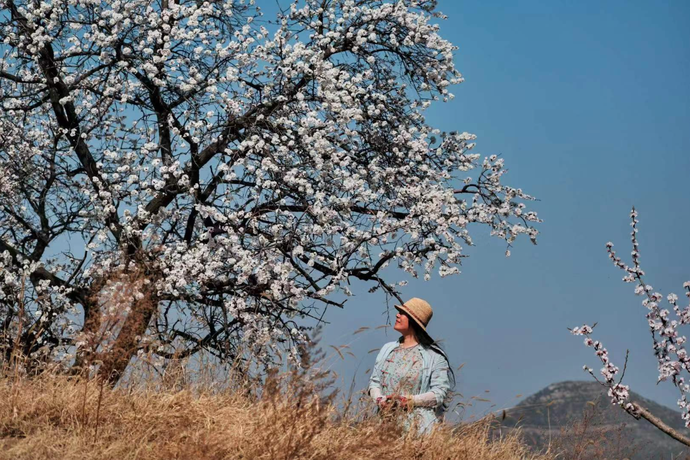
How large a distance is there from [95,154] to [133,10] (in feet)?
7.04

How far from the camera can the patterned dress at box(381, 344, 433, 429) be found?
5.91m

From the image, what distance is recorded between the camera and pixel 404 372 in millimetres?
6027

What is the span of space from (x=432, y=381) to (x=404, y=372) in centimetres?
23

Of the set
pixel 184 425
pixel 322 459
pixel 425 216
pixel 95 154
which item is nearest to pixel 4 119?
pixel 95 154

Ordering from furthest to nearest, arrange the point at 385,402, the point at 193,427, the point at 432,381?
the point at 432,381 → the point at 385,402 → the point at 193,427

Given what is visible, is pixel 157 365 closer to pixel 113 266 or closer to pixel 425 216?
pixel 113 266

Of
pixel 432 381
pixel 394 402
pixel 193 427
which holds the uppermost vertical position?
pixel 432 381

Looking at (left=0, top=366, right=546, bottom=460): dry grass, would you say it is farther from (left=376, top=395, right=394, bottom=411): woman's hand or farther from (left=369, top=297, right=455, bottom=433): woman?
(left=369, top=297, right=455, bottom=433): woman

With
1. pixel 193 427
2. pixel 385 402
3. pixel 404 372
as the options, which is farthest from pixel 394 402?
pixel 193 427

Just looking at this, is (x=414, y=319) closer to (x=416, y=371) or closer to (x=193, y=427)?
(x=416, y=371)

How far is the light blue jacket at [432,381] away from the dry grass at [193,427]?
140 mm

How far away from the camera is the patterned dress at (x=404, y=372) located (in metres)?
5.91

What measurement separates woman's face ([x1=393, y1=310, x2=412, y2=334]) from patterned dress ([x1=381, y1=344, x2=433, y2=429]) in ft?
0.49

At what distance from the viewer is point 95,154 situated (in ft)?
35.2
